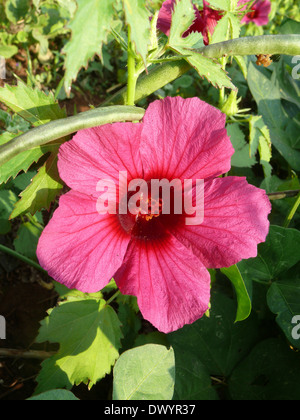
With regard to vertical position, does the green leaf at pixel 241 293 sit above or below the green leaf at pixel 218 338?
above

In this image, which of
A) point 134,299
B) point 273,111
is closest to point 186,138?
point 134,299

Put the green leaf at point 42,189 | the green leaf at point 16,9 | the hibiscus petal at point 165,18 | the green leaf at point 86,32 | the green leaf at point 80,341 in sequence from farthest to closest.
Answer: the green leaf at point 16,9
the green leaf at point 80,341
the hibiscus petal at point 165,18
the green leaf at point 42,189
the green leaf at point 86,32

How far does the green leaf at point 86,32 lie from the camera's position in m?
0.56

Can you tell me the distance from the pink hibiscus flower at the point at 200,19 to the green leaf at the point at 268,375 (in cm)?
105

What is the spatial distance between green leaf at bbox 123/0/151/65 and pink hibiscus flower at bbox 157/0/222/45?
0.40 meters

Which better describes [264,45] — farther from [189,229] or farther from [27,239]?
[27,239]

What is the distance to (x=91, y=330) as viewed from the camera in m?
1.20

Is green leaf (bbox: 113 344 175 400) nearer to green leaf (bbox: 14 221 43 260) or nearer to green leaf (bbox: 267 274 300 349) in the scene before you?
→ green leaf (bbox: 267 274 300 349)

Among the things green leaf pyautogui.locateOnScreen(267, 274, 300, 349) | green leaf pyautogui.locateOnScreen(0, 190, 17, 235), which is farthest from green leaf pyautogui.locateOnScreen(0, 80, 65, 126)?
green leaf pyautogui.locateOnScreen(267, 274, 300, 349)

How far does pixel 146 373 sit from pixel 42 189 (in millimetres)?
470

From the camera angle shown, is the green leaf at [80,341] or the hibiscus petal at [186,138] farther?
the green leaf at [80,341]

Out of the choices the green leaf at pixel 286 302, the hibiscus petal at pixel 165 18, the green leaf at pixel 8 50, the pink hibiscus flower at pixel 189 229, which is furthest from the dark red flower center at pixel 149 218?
the green leaf at pixel 8 50

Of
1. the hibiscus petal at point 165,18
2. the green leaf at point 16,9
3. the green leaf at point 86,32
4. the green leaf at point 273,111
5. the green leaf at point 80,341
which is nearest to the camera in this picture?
the green leaf at point 86,32

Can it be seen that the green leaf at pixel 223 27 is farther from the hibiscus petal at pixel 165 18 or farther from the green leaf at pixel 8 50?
the green leaf at pixel 8 50
